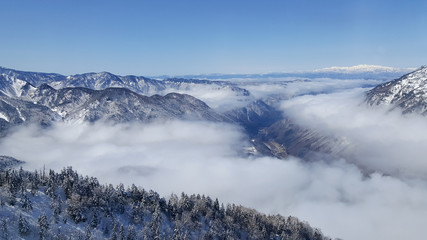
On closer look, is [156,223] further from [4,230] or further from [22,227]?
[4,230]

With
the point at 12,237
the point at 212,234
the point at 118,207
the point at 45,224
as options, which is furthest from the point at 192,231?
the point at 12,237

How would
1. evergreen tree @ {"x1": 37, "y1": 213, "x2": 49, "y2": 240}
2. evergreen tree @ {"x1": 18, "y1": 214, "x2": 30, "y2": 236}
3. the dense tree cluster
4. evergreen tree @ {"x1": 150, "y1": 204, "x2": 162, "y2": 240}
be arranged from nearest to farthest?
evergreen tree @ {"x1": 18, "y1": 214, "x2": 30, "y2": 236} < evergreen tree @ {"x1": 37, "y1": 213, "x2": 49, "y2": 240} < the dense tree cluster < evergreen tree @ {"x1": 150, "y1": 204, "x2": 162, "y2": 240}

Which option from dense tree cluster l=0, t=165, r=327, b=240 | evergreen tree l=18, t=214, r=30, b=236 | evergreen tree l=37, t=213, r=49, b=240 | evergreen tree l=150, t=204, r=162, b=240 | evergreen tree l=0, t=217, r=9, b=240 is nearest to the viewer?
evergreen tree l=0, t=217, r=9, b=240

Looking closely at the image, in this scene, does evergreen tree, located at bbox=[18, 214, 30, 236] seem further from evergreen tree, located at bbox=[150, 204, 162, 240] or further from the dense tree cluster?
evergreen tree, located at bbox=[150, 204, 162, 240]

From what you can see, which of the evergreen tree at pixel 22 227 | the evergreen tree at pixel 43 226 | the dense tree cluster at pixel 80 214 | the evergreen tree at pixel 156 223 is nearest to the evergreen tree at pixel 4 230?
the dense tree cluster at pixel 80 214

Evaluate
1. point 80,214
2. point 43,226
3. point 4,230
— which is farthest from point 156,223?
point 4,230

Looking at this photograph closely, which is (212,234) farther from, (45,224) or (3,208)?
(3,208)

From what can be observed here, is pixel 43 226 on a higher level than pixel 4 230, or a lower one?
lower

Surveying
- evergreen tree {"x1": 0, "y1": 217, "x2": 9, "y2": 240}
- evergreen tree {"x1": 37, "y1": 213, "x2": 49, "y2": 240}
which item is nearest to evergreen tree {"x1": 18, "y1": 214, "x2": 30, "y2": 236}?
evergreen tree {"x1": 0, "y1": 217, "x2": 9, "y2": 240}

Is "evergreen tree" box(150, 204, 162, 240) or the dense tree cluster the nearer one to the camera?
the dense tree cluster

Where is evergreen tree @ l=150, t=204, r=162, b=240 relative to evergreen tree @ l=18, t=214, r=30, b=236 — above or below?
below

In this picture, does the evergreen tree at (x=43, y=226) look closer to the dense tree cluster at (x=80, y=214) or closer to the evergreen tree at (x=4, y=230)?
the dense tree cluster at (x=80, y=214)
